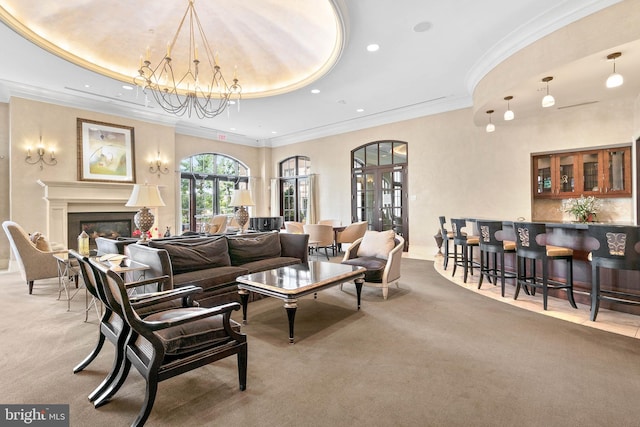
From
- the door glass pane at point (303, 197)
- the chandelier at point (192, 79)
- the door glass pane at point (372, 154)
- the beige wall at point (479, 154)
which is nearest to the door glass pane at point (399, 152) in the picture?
the beige wall at point (479, 154)

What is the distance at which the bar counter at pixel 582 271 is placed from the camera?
3311 millimetres

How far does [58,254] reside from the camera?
14.7ft

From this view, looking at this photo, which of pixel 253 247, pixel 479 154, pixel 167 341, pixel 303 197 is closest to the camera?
pixel 167 341

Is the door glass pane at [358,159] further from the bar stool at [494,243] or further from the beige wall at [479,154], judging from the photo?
the bar stool at [494,243]

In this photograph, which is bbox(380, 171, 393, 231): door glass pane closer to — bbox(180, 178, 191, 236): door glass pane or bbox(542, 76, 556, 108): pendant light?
bbox(542, 76, 556, 108): pendant light

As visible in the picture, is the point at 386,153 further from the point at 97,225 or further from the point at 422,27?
the point at 97,225

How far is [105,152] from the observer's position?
22.9 ft

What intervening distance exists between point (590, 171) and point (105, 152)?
10199mm

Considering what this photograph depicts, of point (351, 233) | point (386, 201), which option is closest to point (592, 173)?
point (386, 201)

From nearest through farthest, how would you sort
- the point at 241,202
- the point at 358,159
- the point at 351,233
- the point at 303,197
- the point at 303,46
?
the point at 241,202 → the point at 303,46 → the point at 351,233 → the point at 358,159 → the point at 303,197

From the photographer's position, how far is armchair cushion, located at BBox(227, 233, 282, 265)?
4281 mm

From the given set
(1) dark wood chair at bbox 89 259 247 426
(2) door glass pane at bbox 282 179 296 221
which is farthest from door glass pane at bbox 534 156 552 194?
(2) door glass pane at bbox 282 179 296 221

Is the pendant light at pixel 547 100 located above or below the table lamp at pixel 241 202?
above

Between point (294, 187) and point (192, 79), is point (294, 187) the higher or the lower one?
the lower one
